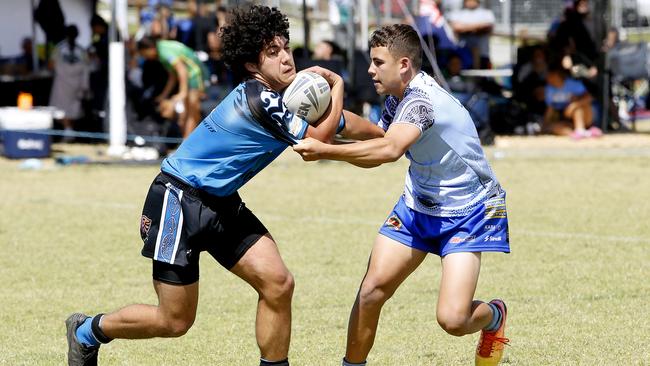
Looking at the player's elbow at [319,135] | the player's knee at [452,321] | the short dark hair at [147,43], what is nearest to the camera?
the player's elbow at [319,135]

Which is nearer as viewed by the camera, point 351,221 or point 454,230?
point 454,230

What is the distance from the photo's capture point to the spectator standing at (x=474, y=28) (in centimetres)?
2169

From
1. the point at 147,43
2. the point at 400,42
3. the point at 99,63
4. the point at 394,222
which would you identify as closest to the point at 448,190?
the point at 394,222

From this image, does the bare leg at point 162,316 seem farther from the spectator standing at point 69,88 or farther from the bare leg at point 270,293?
the spectator standing at point 69,88

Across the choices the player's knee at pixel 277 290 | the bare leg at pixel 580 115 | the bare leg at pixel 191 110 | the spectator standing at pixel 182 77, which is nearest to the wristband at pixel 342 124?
the player's knee at pixel 277 290

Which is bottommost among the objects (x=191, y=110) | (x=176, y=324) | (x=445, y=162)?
(x=191, y=110)

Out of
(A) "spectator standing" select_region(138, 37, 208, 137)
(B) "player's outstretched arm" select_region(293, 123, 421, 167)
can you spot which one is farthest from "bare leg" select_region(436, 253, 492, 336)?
(A) "spectator standing" select_region(138, 37, 208, 137)

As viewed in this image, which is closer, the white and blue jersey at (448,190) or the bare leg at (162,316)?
the bare leg at (162,316)

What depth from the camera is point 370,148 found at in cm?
563

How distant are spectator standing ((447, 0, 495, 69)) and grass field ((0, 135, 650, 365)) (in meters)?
5.75

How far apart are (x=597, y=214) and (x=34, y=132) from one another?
8.84 metres

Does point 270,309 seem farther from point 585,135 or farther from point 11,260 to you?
point 585,135

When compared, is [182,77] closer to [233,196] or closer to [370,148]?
[233,196]

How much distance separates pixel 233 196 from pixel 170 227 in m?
0.34
